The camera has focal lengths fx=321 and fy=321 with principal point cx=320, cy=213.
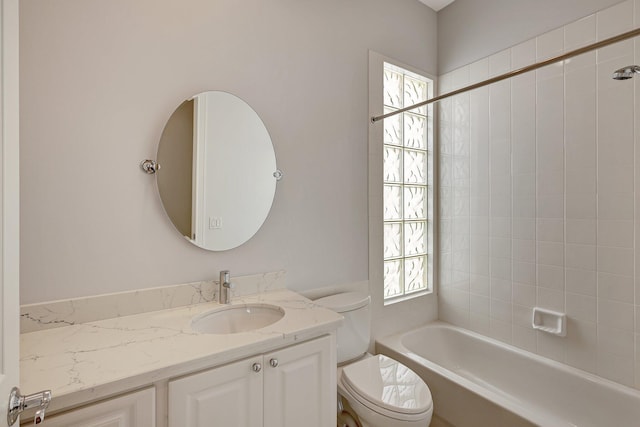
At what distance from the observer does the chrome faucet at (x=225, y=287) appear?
4.60ft

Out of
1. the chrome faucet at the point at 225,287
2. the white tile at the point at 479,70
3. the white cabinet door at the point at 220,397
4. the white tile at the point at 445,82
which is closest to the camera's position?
the white cabinet door at the point at 220,397

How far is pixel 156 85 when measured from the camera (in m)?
1.33

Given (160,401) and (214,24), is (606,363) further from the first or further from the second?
(214,24)

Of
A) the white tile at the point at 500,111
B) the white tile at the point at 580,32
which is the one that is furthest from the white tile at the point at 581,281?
the white tile at the point at 580,32

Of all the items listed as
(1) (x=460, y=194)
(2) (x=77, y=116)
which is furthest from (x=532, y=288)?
(2) (x=77, y=116)

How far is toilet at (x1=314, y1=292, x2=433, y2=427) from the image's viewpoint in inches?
52.0

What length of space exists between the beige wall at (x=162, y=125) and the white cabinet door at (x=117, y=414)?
1.78 feet

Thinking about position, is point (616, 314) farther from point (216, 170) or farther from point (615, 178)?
point (216, 170)

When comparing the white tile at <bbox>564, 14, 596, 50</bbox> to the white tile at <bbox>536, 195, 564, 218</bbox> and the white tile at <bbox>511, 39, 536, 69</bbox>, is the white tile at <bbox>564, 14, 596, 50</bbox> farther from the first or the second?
the white tile at <bbox>536, 195, 564, 218</bbox>

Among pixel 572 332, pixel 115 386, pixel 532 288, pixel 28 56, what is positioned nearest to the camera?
pixel 115 386

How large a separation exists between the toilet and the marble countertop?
0.43m

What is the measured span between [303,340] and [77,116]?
1.16 meters

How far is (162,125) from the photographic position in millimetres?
1345

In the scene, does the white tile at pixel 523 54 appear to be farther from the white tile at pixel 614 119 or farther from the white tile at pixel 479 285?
the white tile at pixel 479 285
